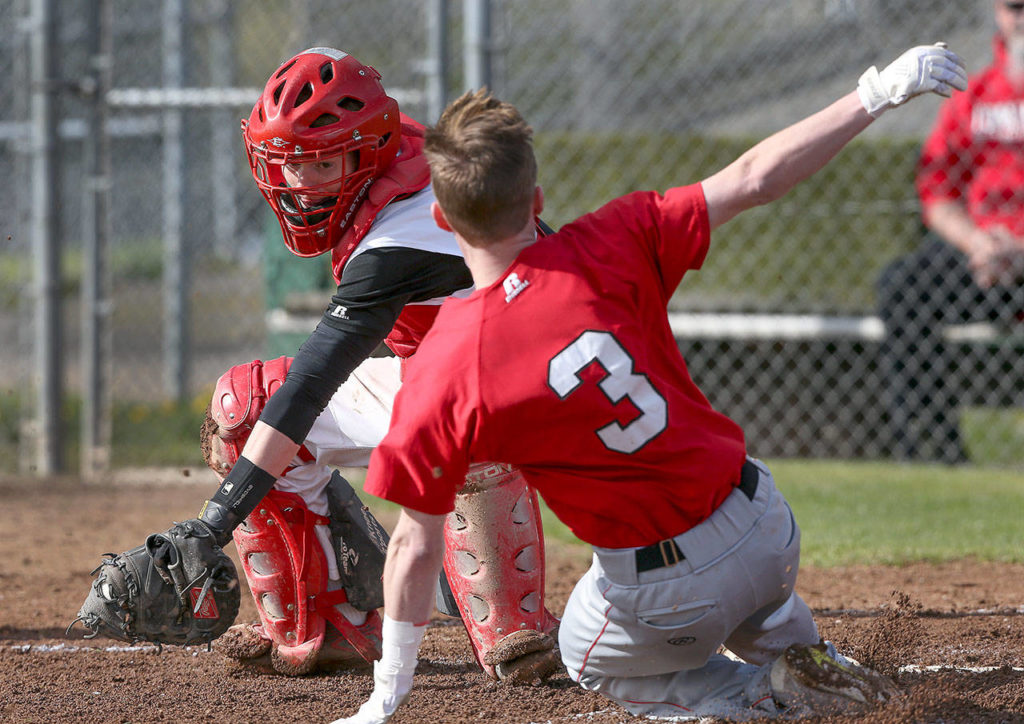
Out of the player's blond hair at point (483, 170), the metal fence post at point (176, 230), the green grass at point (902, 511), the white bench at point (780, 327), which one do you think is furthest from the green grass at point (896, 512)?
the player's blond hair at point (483, 170)

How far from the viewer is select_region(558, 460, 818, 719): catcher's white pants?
2594 millimetres

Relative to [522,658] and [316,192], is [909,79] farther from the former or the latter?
[522,658]

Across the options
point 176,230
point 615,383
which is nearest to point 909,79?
point 615,383

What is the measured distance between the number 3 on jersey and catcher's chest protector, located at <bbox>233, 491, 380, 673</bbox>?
3.86 ft

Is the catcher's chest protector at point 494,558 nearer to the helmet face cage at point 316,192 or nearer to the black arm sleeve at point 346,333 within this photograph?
the black arm sleeve at point 346,333

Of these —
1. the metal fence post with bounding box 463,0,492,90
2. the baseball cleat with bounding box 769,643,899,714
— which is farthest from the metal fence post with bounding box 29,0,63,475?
the baseball cleat with bounding box 769,643,899,714

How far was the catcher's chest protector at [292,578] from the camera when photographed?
3383 millimetres

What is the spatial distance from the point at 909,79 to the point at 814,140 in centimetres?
23

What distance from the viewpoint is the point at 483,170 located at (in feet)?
8.15

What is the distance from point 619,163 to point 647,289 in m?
6.06

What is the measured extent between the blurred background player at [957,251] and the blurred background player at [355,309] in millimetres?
4086

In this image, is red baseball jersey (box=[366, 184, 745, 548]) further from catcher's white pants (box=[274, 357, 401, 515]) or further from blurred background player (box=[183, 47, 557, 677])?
catcher's white pants (box=[274, 357, 401, 515])

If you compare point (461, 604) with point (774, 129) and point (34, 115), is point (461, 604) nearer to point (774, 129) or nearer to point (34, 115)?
point (34, 115)

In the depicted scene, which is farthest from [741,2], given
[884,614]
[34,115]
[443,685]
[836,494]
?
[443,685]
